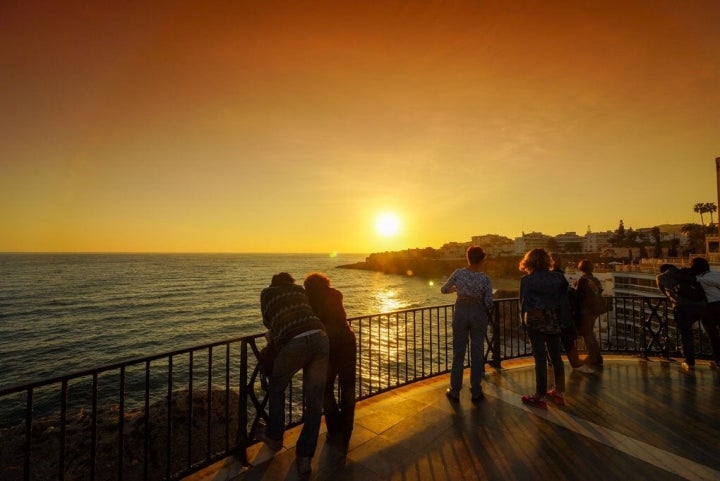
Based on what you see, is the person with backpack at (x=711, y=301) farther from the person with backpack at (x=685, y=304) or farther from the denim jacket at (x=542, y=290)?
the denim jacket at (x=542, y=290)

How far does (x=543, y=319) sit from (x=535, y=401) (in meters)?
1.06

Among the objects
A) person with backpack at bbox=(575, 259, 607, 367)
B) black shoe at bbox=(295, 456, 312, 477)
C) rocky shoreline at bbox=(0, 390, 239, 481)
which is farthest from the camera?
rocky shoreline at bbox=(0, 390, 239, 481)

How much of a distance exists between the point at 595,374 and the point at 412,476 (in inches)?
169

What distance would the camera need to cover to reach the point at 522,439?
12.4ft

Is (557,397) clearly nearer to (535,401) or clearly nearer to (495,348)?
(535,401)

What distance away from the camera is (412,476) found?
3197 mm

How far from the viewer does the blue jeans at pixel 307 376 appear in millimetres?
3291

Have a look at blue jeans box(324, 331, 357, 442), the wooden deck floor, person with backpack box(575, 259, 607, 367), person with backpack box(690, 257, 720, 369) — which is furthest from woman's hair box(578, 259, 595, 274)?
blue jeans box(324, 331, 357, 442)

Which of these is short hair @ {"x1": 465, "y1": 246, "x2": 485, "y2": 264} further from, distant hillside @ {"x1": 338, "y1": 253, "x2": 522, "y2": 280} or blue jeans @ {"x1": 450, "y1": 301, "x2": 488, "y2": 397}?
distant hillside @ {"x1": 338, "y1": 253, "x2": 522, "y2": 280}

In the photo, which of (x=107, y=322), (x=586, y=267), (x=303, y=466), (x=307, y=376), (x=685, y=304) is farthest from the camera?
(x=107, y=322)

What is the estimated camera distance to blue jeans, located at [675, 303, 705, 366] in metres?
5.96

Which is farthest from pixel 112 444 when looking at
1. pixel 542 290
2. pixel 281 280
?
pixel 542 290

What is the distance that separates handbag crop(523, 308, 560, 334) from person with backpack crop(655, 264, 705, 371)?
10.3 ft

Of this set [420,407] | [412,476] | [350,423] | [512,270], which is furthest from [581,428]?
[512,270]
